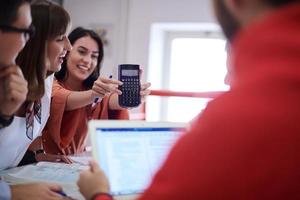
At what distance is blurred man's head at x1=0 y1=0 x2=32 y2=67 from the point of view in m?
0.85

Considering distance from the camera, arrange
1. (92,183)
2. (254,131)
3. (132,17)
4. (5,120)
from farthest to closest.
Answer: (132,17) < (5,120) < (92,183) < (254,131)

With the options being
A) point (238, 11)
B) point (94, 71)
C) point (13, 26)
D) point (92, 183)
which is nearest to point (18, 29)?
point (13, 26)

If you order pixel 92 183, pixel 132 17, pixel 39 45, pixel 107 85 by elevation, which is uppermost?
pixel 132 17

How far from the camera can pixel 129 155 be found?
84 centimetres

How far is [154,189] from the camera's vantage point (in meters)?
0.47

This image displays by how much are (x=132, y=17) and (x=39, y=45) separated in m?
2.09

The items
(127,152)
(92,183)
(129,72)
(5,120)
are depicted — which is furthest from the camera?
(129,72)

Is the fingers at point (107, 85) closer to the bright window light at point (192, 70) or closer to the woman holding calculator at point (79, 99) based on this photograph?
the woman holding calculator at point (79, 99)

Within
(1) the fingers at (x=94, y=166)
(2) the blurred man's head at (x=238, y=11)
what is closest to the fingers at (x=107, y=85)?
(1) the fingers at (x=94, y=166)

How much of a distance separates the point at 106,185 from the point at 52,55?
0.80 metres

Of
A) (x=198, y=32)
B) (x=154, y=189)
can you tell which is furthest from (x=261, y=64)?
(x=198, y=32)

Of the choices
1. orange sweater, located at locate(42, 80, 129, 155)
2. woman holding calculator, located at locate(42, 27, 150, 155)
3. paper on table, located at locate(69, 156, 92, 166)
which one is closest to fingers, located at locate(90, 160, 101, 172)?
paper on table, located at locate(69, 156, 92, 166)

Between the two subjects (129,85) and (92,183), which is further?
(129,85)

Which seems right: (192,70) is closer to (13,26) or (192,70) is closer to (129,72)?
(129,72)
